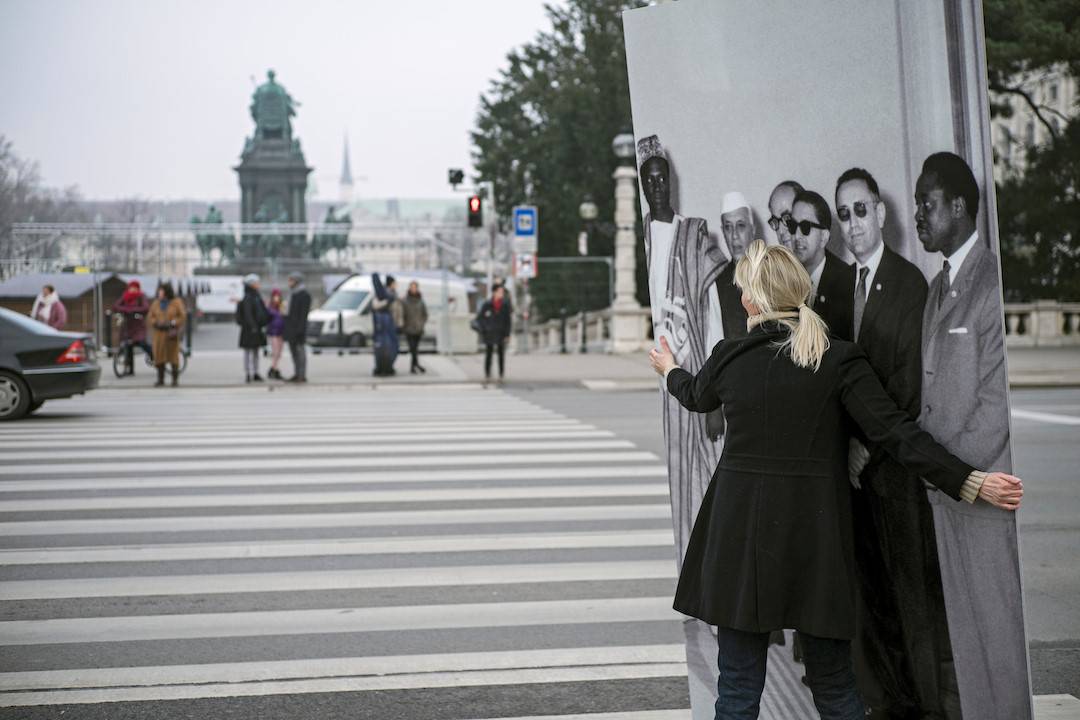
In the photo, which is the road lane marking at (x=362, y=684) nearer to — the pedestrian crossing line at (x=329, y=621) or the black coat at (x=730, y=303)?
the pedestrian crossing line at (x=329, y=621)

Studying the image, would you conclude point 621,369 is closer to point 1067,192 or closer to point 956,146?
point 1067,192

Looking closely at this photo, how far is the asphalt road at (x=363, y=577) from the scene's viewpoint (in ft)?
16.2

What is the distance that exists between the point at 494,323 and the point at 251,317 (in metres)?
4.25

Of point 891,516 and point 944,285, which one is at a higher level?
point 944,285

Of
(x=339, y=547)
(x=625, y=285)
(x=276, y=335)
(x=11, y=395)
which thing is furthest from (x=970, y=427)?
(x=625, y=285)

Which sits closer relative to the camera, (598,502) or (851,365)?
(851,365)

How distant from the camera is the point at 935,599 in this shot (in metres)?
3.59

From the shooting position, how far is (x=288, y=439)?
13406 mm

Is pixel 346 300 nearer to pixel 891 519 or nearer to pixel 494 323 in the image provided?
pixel 494 323

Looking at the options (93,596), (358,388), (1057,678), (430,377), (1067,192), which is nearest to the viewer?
(1057,678)

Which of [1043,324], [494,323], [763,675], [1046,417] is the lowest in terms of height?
[1046,417]

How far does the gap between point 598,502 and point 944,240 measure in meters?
5.93

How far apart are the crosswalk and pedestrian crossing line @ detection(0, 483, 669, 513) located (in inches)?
1.2

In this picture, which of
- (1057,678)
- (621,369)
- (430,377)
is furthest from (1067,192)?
(1057,678)
